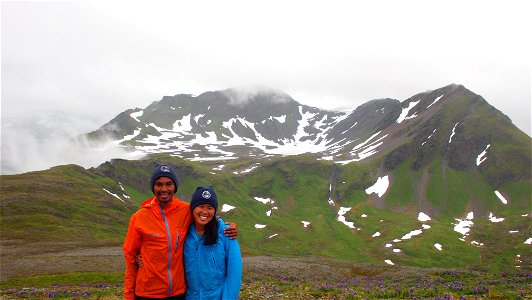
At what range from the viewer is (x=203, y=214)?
927 centimetres

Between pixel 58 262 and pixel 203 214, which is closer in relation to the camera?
pixel 203 214

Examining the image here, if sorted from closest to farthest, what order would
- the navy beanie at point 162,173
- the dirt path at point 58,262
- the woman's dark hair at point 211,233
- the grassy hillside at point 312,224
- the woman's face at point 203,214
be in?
the woman's dark hair at point 211,233
the woman's face at point 203,214
the navy beanie at point 162,173
the dirt path at point 58,262
the grassy hillside at point 312,224

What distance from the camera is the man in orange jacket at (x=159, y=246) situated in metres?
9.16

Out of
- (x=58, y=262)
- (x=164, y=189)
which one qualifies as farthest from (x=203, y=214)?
(x=58, y=262)

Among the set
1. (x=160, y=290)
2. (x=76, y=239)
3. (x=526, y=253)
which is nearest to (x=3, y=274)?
(x=76, y=239)

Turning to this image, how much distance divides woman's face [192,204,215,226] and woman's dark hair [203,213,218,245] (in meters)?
0.14

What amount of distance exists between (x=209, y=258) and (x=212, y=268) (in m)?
0.27

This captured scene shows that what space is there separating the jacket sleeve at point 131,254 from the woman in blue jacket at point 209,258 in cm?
127

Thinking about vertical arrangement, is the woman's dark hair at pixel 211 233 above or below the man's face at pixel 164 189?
below

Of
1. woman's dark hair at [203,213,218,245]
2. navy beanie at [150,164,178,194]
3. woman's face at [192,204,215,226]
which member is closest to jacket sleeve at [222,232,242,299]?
woman's dark hair at [203,213,218,245]

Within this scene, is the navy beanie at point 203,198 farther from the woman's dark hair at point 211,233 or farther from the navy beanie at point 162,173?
the navy beanie at point 162,173

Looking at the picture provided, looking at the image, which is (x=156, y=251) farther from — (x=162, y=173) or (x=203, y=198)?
(x=162, y=173)

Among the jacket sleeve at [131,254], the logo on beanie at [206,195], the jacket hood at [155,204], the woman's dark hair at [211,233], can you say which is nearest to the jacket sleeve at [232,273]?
the woman's dark hair at [211,233]

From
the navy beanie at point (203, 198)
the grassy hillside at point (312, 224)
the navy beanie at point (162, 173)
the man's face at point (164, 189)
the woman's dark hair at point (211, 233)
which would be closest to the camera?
the woman's dark hair at point (211, 233)
